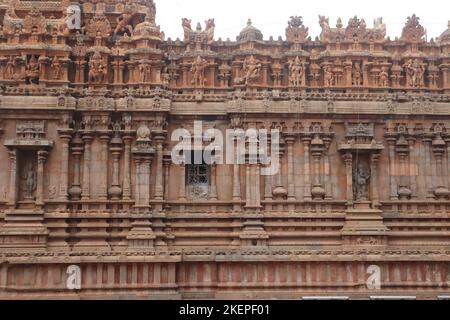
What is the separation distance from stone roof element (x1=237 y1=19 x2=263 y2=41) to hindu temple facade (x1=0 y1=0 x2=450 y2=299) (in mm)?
103

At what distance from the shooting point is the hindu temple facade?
22.2 metres

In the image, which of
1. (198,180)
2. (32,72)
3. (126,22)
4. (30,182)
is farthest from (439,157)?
(32,72)

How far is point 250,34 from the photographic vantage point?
83.3ft

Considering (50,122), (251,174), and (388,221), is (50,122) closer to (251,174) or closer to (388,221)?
(251,174)

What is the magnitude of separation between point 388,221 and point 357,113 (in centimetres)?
448

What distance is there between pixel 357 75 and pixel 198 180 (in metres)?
7.92

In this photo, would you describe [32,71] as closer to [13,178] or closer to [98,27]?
[98,27]

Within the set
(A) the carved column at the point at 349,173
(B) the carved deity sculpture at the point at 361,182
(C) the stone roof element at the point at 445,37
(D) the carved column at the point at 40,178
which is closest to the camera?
(D) the carved column at the point at 40,178

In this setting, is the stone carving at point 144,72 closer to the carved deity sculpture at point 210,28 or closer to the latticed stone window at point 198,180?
the carved deity sculpture at point 210,28

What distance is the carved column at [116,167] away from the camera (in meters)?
23.9

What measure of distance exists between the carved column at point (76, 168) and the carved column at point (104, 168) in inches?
32.5

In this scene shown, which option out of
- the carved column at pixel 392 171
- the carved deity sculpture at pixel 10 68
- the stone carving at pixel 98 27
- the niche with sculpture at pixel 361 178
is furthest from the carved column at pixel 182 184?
the carved column at pixel 392 171

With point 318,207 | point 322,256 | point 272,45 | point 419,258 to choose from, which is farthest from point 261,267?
point 272,45

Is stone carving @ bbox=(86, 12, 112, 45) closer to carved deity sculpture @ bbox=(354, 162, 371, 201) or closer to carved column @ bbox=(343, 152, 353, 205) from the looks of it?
carved column @ bbox=(343, 152, 353, 205)
